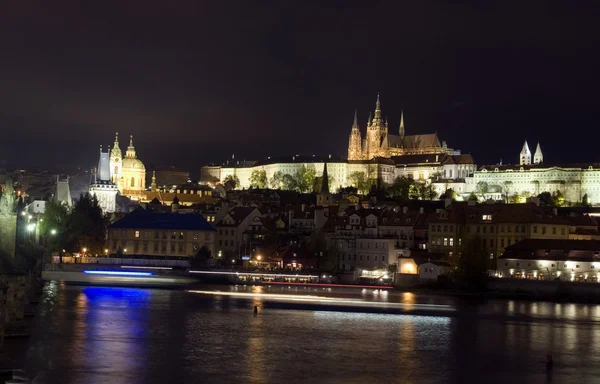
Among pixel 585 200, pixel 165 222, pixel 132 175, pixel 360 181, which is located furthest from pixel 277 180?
pixel 165 222

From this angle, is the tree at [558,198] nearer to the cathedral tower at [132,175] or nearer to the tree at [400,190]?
the tree at [400,190]

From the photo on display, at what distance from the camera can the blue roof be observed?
279ft

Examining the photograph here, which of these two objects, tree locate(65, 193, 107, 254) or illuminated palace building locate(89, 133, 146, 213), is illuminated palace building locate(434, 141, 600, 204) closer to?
illuminated palace building locate(89, 133, 146, 213)

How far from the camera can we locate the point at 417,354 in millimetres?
36219

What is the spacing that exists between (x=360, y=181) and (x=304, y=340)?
143459 millimetres

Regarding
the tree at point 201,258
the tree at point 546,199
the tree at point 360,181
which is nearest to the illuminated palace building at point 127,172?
the tree at point 360,181

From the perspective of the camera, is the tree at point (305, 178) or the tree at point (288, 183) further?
the tree at point (288, 183)

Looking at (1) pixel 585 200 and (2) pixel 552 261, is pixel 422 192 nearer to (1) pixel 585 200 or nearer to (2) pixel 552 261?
(1) pixel 585 200

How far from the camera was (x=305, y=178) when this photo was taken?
7269 inches

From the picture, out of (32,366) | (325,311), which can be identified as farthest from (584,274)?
(32,366)

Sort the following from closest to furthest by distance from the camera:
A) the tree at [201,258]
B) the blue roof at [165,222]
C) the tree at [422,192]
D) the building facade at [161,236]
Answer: the tree at [201,258] → the building facade at [161,236] → the blue roof at [165,222] → the tree at [422,192]

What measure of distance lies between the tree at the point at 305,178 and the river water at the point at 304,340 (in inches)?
4825

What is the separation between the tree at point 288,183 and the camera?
183000mm

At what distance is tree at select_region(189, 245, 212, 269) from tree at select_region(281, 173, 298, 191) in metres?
100
